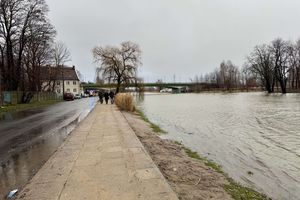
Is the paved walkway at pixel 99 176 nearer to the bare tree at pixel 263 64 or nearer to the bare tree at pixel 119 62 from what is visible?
the bare tree at pixel 119 62

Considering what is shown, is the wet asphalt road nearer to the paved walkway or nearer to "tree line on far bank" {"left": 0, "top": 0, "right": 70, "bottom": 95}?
the paved walkway

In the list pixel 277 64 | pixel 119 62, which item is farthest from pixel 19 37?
pixel 277 64

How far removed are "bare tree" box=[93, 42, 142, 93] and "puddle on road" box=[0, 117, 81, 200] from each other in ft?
174

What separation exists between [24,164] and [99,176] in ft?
10.0

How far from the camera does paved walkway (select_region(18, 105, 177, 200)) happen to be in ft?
18.9

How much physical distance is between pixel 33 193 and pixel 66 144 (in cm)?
521

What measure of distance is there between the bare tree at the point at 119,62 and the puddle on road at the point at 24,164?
53.0 meters

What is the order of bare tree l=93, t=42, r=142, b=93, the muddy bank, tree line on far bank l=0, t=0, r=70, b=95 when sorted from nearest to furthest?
the muddy bank
tree line on far bank l=0, t=0, r=70, b=95
bare tree l=93, t=42, r=142, b=93

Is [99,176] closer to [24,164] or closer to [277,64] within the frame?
[24,164]

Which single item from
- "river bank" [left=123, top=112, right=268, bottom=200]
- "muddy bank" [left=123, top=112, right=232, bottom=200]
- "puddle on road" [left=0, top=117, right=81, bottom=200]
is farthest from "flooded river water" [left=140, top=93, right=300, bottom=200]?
"puddle on road" [left=0, top=117, right=81, bottom=200]

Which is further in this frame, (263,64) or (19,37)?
(263,64)

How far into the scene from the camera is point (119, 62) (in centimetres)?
6656

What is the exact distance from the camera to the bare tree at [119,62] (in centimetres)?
6594

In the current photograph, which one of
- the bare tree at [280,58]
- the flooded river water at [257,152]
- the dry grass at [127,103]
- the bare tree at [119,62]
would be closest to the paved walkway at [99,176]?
the flooded river water at [257,152]
